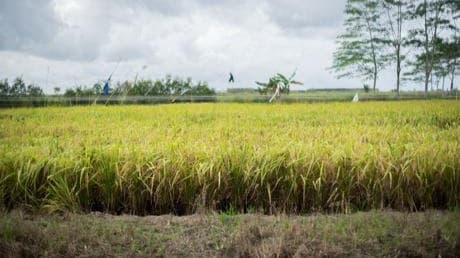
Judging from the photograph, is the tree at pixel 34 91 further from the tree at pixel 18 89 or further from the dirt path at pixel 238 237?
Result: the dirt path at pixel 238 237

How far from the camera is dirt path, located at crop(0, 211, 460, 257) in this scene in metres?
2.22

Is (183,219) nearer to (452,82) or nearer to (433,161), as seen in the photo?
(433,161)

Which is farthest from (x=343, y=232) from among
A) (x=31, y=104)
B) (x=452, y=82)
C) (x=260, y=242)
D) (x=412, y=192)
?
(x=31, y=104)

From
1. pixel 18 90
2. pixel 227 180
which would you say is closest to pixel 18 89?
pixel 18 90

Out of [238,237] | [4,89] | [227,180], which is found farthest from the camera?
[4,89]

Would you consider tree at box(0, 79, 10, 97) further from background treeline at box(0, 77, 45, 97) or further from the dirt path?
the dirt path

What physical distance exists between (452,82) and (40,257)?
485cm

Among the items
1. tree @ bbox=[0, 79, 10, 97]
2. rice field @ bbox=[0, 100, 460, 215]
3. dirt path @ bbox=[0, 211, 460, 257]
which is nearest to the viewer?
dirt path @ bbox=[0, 211, 460, 257]

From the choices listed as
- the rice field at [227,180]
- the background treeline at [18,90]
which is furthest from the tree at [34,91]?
the rice field at [227,180]

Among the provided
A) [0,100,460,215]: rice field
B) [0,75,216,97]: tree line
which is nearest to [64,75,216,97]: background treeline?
[0,75,216,97]: tree line

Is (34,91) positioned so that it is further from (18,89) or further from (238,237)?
(238,237)

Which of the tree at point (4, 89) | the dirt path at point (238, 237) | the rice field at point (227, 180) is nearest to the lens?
the dirt path at point (238, 237)

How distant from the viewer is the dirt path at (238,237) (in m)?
2.22

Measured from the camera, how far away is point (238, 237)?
2246 millimetres
